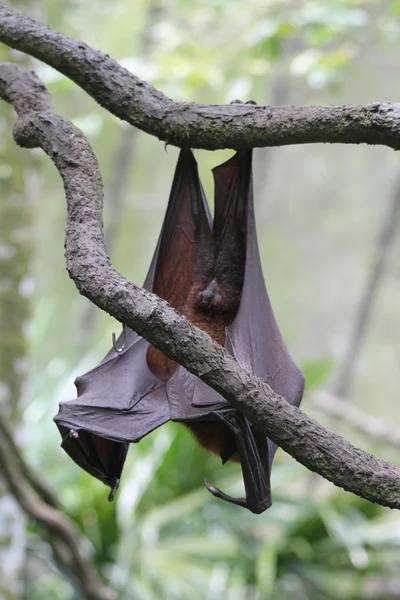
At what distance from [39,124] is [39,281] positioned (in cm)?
809

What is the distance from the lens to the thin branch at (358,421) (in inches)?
168

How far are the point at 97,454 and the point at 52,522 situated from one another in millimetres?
1484

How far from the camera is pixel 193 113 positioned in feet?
3.40

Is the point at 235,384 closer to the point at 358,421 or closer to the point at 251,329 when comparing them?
the point at 251,329

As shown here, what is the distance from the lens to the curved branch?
93cm

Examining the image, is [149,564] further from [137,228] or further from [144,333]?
[137,228]

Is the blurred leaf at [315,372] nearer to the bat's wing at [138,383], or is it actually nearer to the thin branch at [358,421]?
the thin branch at [358,421]

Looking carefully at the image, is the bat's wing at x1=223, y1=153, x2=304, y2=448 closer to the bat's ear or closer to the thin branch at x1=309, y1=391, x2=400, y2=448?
the bat's ear

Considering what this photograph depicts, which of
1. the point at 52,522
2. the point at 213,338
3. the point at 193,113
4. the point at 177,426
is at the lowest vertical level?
the point at 52,522

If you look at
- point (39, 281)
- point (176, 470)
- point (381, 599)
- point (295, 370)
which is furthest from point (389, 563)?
point (39, 281)

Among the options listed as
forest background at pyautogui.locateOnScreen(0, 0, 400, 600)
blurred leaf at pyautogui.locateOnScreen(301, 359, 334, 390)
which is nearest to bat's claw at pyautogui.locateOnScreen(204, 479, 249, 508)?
forest background at pyautogui.locateOnScreen(0, 0, 400, 600)

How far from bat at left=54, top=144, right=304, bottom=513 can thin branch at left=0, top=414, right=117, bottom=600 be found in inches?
49.4

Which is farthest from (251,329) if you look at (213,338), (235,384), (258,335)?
(235,384)

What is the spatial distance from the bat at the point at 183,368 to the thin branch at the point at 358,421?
2.99 m
